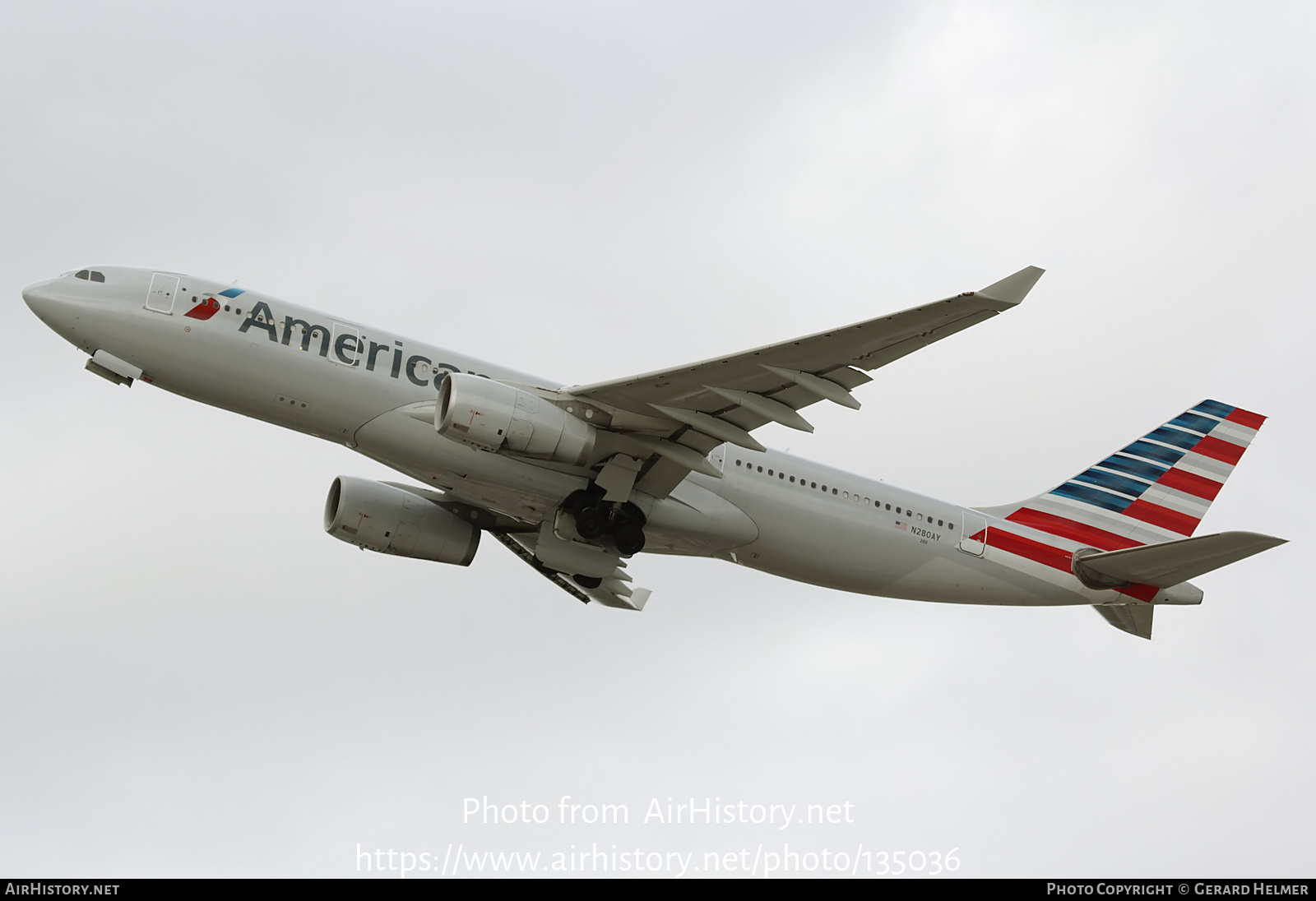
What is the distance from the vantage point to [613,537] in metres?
26.7

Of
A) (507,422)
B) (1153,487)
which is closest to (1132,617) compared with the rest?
(1153,487)

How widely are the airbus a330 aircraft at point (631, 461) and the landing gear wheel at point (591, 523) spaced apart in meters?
0.04

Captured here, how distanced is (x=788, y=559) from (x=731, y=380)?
17.6 ft

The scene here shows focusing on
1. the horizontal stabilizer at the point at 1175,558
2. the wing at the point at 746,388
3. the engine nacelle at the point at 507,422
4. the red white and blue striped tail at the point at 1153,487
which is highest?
the red white and blue striped tail at the point at 1153,487

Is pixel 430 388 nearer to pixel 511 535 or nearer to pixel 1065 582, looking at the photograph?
pixel 511 535

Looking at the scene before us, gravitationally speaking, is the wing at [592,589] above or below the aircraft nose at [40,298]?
below

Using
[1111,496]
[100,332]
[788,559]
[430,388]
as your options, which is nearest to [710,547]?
[788,559]

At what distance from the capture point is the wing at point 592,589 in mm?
31875

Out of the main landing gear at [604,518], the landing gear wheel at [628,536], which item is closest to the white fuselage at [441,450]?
the main landing gear at [604,518]

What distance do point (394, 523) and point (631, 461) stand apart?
688cm

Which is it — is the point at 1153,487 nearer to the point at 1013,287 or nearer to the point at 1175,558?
the point at 1175,558

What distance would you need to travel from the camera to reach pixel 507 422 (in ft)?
78.8

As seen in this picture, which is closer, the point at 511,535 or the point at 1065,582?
the point at 1065,582

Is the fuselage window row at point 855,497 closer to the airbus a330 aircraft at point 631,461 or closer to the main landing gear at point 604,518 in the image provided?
the airbus a330 aircraft at point 631,461
